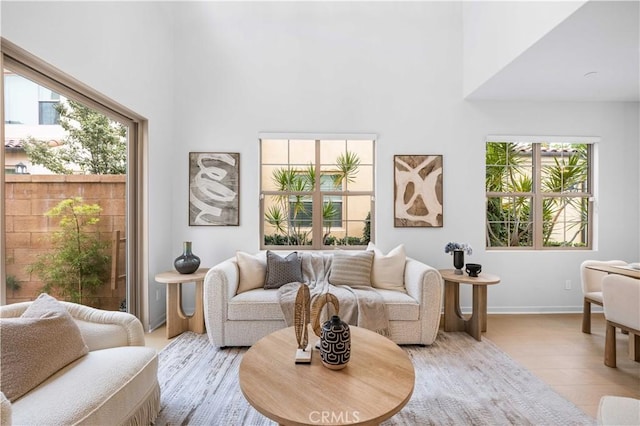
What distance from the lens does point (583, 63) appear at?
283 centimetres

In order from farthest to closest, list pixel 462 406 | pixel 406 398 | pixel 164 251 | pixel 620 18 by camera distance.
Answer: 1. pixel 164 251
2. pixel 620 18
3. pixel 462 406
4. pixel 406 398

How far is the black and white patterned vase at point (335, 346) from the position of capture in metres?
1.49

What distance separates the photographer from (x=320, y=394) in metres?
1.30

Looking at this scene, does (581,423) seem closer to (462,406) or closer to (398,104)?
(462,406)

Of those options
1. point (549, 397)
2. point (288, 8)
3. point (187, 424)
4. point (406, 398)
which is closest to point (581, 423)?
point (549, 397)

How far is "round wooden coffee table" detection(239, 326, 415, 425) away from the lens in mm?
1185

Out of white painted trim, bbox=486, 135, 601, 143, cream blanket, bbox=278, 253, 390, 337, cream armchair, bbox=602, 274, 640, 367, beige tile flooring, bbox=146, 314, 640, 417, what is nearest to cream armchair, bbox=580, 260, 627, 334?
beige tile flooring, bbox=146, 314, 640, 417

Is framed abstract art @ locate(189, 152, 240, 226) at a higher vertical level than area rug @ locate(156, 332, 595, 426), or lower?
higher

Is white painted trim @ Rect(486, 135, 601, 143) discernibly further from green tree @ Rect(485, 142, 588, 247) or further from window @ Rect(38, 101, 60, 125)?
window @ Rect(38, 101, 60, 125)

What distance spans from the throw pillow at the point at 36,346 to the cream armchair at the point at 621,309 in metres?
3.62

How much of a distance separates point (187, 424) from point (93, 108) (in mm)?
2584

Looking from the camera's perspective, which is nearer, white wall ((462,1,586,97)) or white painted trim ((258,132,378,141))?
white wall ((462,1,586,97))

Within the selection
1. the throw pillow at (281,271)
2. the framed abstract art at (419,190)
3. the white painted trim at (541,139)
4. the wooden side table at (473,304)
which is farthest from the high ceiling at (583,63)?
the throw pillow at (281,271)

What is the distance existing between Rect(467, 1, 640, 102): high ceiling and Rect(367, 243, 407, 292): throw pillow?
2.17 metres
